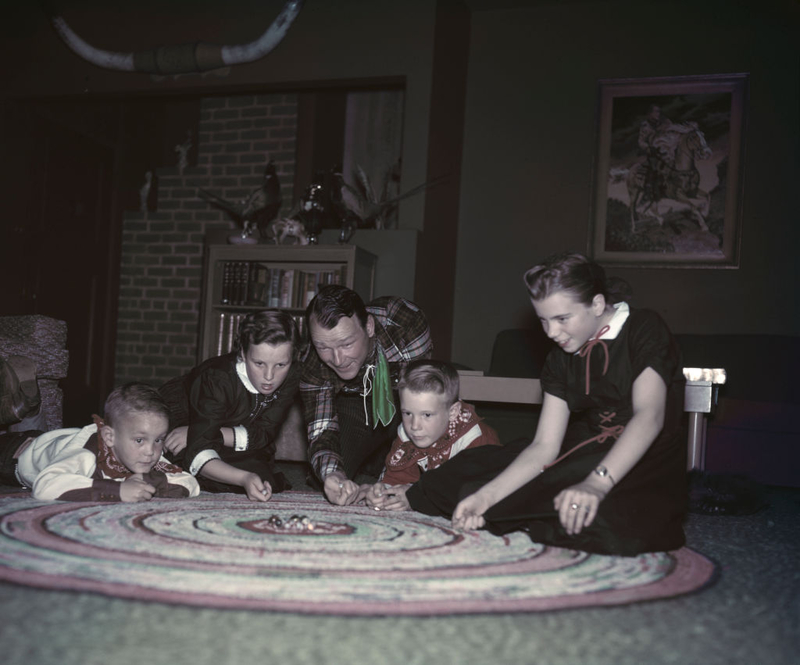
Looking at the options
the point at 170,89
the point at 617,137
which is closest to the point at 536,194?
the point at 617,137

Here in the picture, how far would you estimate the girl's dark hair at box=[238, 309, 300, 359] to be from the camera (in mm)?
2219

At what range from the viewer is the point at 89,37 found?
4758mm

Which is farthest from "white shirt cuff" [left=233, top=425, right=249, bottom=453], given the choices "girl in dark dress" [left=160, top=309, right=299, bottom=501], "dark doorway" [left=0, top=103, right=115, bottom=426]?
"dark doorway" [left=0, top=103, right=115, bottom=426]

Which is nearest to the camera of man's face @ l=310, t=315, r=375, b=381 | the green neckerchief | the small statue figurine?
man's face @ l=310, t=315, r=375, b=381

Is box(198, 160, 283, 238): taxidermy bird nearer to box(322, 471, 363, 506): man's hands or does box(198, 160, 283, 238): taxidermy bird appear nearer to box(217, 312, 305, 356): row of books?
box(217, 312, 305, 356): row of books

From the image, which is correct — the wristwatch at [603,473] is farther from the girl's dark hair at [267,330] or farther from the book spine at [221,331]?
the book spine at [221,331]

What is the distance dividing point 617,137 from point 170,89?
2.79 metres

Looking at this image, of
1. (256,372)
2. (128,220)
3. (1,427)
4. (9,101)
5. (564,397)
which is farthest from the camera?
(128,220)

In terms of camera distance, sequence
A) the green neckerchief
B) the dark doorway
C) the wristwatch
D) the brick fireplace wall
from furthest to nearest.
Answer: the brick fireplace wall < the dark doorway < the green neckerchief < the wristwatch

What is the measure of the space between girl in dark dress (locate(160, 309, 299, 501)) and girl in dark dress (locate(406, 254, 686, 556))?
0.70 metres

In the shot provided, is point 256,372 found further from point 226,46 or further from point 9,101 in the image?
point 9,101

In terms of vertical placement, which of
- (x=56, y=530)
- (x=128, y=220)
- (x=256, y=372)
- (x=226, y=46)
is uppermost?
(x=226, y=46)

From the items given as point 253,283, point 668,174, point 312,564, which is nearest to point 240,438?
point 312,564

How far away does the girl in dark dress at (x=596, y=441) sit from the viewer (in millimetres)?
1600
